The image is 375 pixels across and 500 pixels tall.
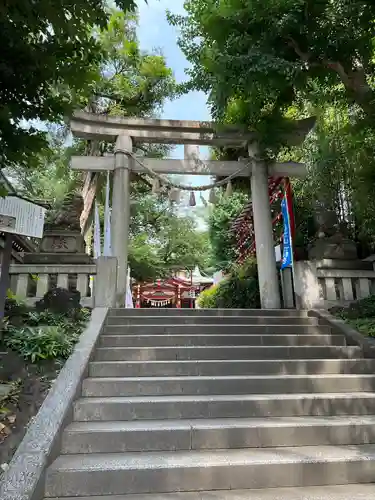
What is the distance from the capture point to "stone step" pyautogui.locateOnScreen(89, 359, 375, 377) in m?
4.32

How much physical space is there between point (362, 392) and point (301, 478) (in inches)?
68.8

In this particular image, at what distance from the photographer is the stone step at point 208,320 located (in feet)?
18.9

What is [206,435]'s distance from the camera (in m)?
Result: 3.22

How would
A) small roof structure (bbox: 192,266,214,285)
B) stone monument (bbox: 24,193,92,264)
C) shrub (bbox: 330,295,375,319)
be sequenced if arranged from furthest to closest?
1. small roof structure (bbox: 192,266,214,285)
2. stone monument (bbox: 24,193,92,264)
3. shrub (bbox: 330,295,375,319)

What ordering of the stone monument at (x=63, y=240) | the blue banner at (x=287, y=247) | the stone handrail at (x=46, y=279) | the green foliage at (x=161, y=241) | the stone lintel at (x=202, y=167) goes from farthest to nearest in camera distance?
the green foliage at (x=161, y=241), the stone lintel at (x=202, y=167), the blue banner at (x=287, y=247), the stone monument at (x=63, y=240), the stone handrail at (x=46, y=279)

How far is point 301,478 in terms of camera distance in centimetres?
285

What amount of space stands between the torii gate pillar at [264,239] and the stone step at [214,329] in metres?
1.72

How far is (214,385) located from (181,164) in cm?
554

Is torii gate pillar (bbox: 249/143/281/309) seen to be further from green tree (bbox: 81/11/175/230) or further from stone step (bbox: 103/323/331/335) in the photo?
green tree (bbox: 81/11/175/230)

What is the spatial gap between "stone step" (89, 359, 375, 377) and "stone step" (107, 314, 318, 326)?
1.35 metres

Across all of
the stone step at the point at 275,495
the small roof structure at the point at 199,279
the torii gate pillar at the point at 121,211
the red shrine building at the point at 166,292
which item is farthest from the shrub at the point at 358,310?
the small roof structure at the point at 199,279

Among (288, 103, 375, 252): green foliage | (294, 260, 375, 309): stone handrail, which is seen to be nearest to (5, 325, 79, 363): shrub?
(294, 260, 375, 309): stone handrail

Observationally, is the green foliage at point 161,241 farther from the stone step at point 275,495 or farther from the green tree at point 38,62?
the stone step at point 275,495

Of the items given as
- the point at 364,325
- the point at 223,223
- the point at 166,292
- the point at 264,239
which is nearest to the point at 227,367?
the point at 364,325
